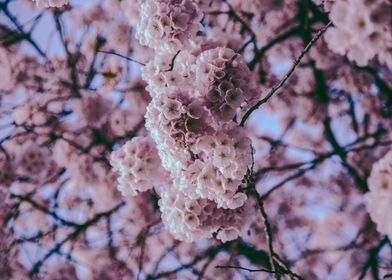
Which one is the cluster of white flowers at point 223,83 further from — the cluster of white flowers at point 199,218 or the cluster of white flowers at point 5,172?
the cluster of white flowers at point 5,172

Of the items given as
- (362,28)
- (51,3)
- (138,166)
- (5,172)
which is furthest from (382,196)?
(5,172)

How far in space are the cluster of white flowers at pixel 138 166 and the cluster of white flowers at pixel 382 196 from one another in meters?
2.13

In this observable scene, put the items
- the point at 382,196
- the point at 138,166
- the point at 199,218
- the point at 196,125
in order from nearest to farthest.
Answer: the point at 382,196, the point at 196,125, the point at 199,218, the point at 138,166

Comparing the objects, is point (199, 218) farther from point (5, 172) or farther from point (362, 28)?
point (5, 172)

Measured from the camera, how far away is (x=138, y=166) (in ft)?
14.1

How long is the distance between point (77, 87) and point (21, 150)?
125 centimetres

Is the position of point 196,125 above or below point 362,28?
above

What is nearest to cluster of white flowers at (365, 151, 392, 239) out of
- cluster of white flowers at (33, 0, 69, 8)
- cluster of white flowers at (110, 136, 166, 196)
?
cluster of white flowers at (110, 136, 166, 196)

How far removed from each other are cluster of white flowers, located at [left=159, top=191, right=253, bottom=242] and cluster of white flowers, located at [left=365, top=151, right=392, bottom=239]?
1.53 m

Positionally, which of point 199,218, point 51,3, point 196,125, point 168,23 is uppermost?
point 51,3

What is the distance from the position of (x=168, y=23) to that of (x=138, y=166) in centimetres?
133

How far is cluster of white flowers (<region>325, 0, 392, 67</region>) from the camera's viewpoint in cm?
230

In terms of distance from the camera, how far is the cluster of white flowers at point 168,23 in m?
3.71

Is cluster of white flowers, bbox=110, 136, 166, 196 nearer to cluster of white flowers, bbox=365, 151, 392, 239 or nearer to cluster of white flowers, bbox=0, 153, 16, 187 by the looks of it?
cluster of white flowers, bbox=365, 151, 392, 239
